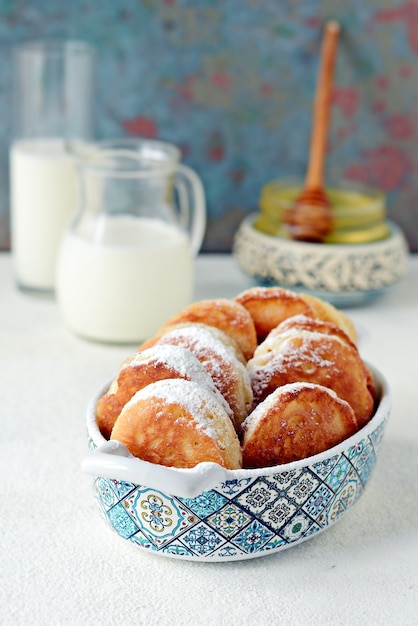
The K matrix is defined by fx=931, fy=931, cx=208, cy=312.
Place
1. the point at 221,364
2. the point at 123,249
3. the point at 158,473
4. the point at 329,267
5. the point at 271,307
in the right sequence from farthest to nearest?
1. the point at 329,267
2. the point at 123,249
3. the point at 271,307
4. the point at 221,364
5. the point at 158,473

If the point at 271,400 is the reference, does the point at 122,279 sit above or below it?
below

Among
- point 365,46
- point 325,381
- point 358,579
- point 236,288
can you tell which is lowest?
point 236,288

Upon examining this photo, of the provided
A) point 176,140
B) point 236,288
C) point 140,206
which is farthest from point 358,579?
point 176,140

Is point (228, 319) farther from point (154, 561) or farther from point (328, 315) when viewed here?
point (154, 561)

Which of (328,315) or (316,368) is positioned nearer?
(316,368)

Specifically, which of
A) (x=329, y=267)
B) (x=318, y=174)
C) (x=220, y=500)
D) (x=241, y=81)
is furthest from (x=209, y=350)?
(x=241, y=81)

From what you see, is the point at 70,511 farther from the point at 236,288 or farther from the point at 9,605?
the point at 236,288
